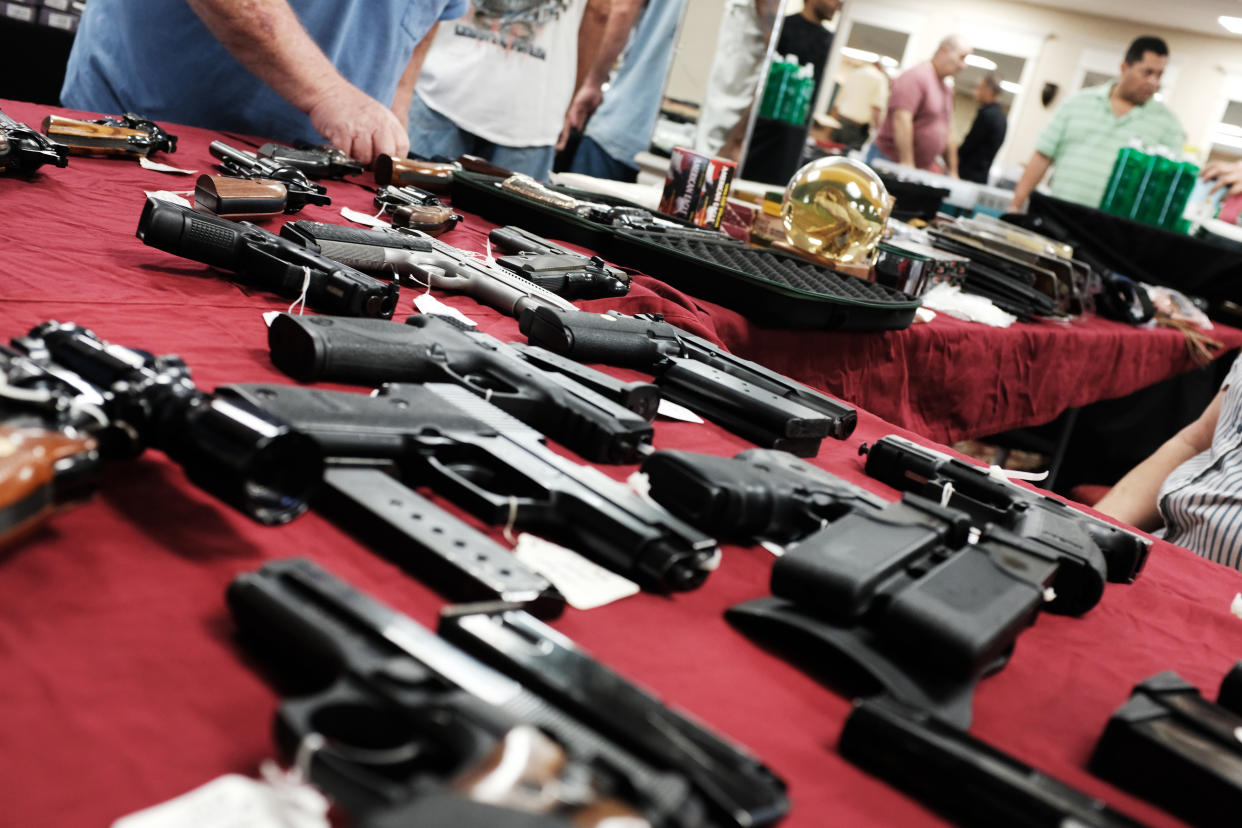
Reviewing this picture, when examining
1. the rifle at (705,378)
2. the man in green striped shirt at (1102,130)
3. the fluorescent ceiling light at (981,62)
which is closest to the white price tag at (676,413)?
the rifle at (705,378)

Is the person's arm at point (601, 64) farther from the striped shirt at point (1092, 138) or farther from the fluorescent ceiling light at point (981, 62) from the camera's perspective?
the fluorescent ceiling light at point (981, 62)

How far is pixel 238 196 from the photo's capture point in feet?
5.86

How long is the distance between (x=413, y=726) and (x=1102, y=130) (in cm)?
726

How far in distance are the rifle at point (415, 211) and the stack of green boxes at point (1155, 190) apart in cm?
404

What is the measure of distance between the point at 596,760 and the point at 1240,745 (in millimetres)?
602

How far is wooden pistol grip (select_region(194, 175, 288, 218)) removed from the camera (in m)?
1.75

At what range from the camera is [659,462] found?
106 cm

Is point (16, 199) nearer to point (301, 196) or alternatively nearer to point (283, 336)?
point (301, 196)

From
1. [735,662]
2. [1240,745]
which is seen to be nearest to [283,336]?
[735,662]

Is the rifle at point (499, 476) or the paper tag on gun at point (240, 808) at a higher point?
the rifle at point (499, 476)

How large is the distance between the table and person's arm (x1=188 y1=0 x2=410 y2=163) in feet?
4.32

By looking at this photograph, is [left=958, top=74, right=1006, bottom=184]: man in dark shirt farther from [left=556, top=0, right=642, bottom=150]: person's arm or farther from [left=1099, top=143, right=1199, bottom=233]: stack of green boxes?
[left=556, top=0, right=642, bottom=150]: person's arm

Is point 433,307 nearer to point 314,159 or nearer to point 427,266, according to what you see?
point 427,266

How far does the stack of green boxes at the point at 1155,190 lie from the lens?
4883 millimetres
